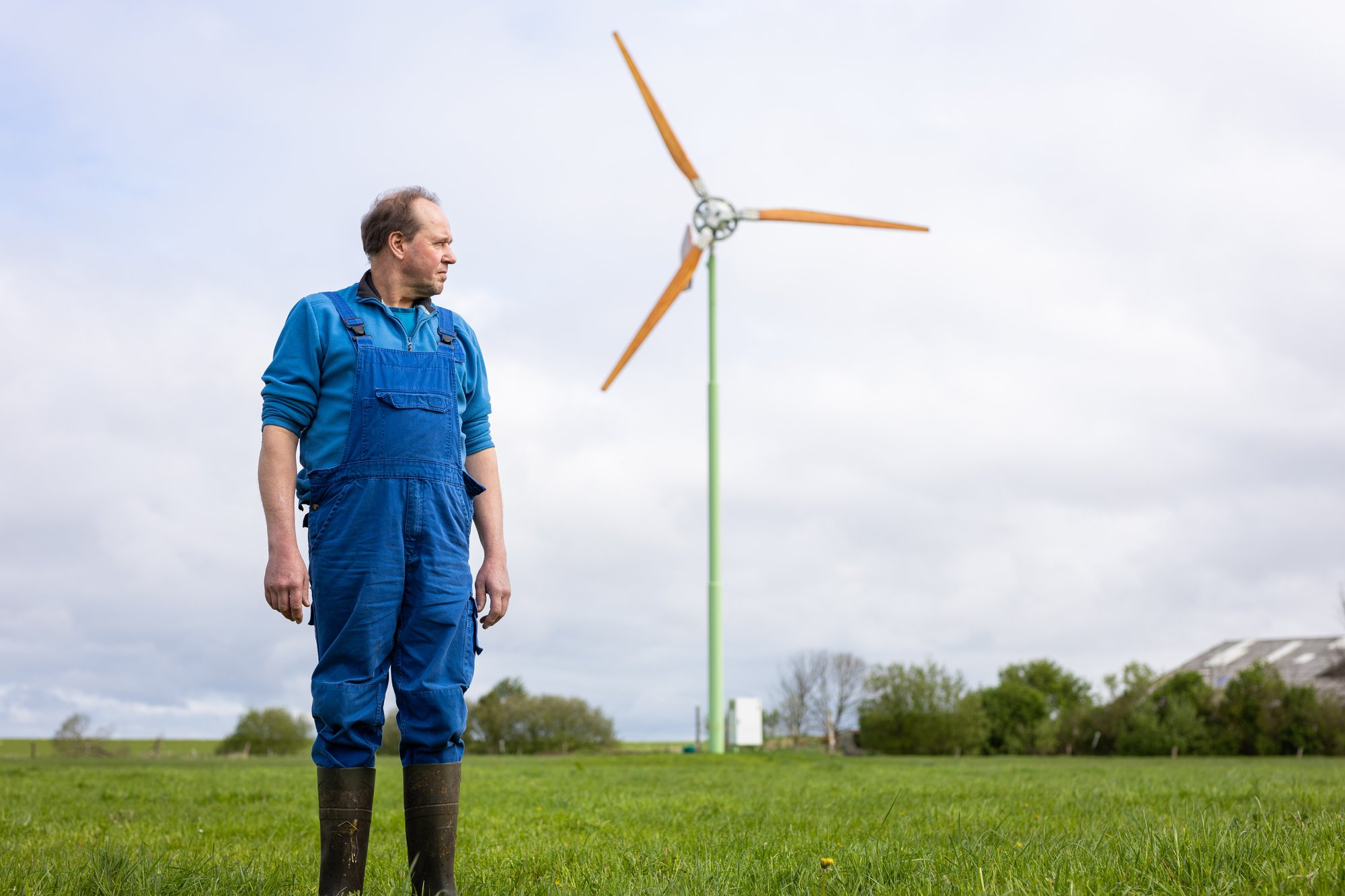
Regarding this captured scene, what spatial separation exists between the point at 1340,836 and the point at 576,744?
2216 inches

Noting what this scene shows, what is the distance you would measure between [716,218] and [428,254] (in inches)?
1081

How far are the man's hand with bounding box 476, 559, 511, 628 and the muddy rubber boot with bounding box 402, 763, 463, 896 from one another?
57 cm

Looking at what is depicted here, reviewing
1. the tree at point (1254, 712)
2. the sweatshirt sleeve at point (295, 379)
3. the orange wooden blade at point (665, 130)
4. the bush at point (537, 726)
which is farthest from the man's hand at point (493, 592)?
the bush at point (537, 726)

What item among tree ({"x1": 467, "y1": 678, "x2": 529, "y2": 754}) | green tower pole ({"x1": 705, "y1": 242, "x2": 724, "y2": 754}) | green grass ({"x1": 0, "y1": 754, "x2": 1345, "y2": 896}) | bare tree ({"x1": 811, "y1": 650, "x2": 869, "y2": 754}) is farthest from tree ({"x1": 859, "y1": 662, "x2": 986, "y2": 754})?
green grass ({"x1": 0, "y1": 754, "x2": 1345, "y2": 896})

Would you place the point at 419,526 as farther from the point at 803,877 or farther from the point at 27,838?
the point at 27,838

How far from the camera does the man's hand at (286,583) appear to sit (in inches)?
135

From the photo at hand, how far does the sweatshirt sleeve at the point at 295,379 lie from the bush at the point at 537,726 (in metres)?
54.8

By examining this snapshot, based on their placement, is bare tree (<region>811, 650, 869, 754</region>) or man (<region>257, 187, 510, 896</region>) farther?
bare tree (<region>811, 650, 869, 754</region>)

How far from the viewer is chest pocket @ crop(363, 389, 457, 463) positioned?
3.53m

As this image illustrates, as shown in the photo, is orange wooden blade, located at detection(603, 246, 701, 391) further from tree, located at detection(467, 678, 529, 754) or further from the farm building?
the farm building

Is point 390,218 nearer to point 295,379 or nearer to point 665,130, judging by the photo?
point 295,379

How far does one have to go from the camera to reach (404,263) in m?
3.86

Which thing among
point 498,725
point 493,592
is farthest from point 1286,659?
point 493,592

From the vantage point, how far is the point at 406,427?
3561 mm
